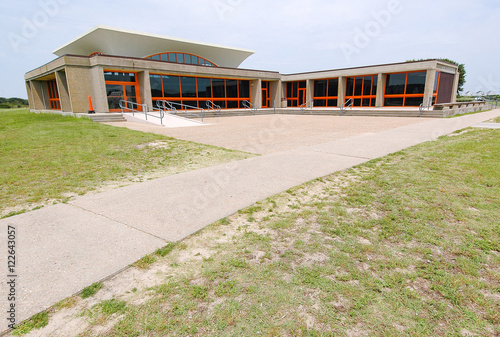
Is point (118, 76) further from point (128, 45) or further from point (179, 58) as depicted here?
point (179, 58)

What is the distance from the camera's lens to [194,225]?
12.0 ft

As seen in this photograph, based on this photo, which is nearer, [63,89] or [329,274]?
[329,274]

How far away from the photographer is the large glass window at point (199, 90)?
24.4 meters

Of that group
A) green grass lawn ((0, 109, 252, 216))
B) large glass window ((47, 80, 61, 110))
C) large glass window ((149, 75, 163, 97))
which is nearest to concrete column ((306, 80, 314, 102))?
large glass window ((149, 75, 163, 97))

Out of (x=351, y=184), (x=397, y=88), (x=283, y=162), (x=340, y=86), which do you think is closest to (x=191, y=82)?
(x=340, y=86)

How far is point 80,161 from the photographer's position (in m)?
7.08

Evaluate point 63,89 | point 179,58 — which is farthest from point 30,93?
point 179,58

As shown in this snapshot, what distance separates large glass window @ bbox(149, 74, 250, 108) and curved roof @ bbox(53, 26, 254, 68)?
7.25 meters

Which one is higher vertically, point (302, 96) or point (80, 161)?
point (302, 96)

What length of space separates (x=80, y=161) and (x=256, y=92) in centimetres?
2582

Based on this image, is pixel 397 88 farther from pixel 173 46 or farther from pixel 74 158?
pixel 74 158

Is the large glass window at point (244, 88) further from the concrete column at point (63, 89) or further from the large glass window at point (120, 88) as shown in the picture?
the concrete column at point (63, 89)

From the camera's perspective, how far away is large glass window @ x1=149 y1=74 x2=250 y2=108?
2441 centimetres

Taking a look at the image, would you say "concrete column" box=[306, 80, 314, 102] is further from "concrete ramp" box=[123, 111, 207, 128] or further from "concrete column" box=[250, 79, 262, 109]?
"concrete ramp" box=[123, 111, 207, 128]
